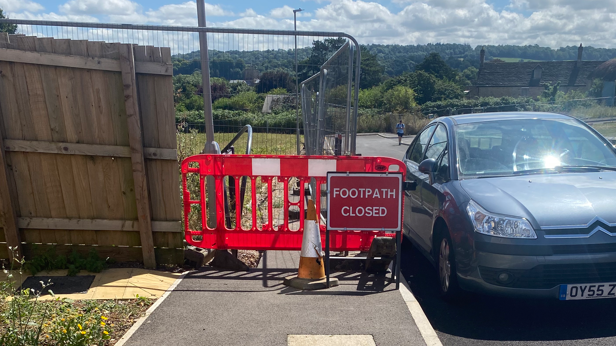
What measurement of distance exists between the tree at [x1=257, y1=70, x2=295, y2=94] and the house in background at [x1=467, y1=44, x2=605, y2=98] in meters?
67.0

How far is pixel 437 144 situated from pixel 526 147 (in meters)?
1.04

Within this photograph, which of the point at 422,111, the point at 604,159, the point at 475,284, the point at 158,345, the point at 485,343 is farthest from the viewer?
the point at 422,111

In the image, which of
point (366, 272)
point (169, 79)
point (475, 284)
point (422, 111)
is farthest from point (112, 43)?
point (422, 111)

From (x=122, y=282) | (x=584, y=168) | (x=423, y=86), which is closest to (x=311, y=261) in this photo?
(x=122, y=282)

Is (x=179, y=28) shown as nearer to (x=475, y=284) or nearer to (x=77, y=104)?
(x=77, y=104)

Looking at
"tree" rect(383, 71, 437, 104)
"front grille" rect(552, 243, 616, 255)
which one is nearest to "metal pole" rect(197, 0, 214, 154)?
"front grille" rect(552, 243, 616, 255)

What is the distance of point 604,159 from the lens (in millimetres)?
5129

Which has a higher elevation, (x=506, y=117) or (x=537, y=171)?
(x=506, y=117)

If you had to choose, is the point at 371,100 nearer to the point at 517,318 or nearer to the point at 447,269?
the point at 447,269

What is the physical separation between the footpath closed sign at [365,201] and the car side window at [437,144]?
0.99m

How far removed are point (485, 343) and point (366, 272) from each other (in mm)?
1674

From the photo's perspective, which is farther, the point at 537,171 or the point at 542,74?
the point at 542,74

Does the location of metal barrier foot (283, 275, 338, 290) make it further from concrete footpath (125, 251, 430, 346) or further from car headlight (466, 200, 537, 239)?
car headlight (466, 200, 537, 239)

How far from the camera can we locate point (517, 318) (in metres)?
4.27
